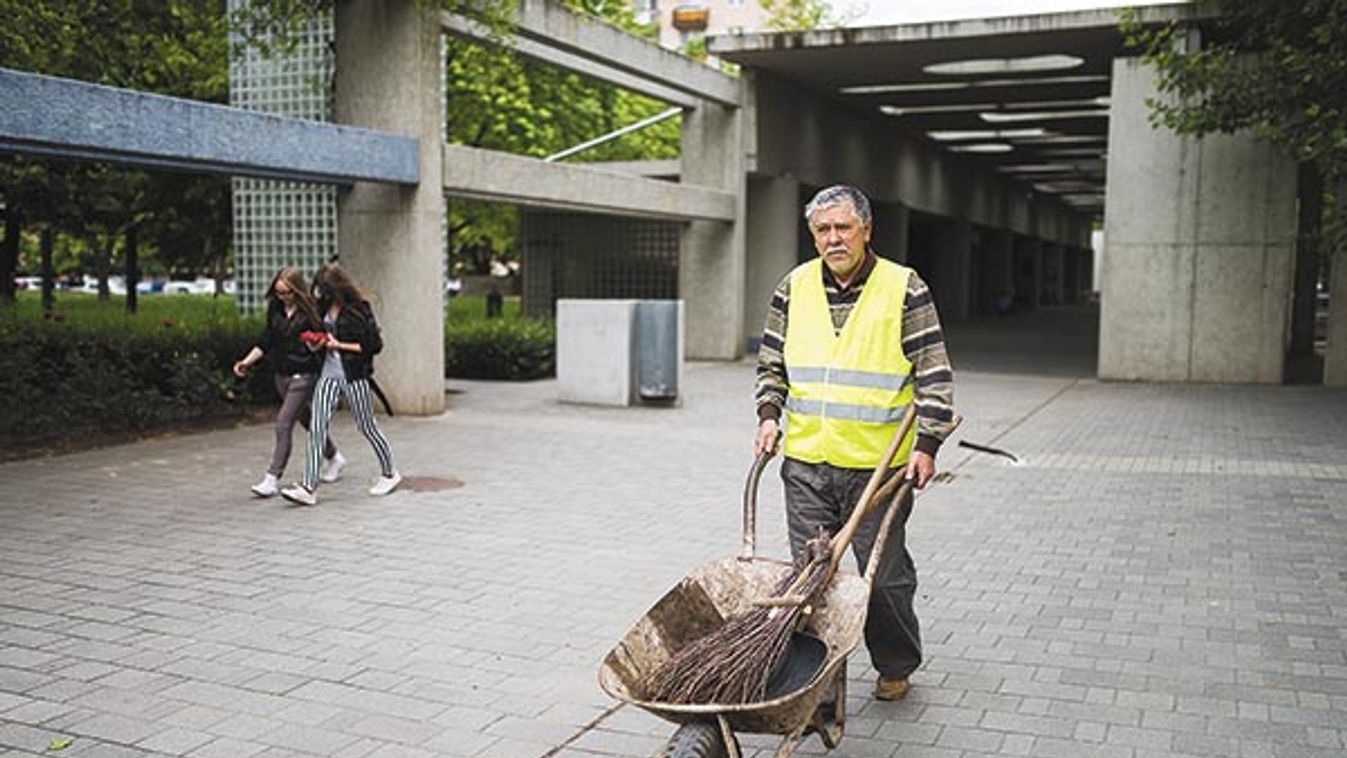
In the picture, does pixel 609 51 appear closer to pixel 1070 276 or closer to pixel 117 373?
pixel 117 373

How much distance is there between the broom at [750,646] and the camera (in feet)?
11.3

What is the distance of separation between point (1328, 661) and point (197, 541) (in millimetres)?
6010

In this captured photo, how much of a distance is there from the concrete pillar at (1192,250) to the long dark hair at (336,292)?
502 inches

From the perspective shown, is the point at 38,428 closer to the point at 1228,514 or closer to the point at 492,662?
the point at 492,662

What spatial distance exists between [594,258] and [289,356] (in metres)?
15.8

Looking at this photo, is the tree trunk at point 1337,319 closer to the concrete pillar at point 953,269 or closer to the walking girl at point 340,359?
the walking girl at point 340,359

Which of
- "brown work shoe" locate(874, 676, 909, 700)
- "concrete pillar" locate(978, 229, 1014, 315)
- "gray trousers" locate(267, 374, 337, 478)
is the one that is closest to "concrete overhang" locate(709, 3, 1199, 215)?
"concrete pillar" locate(978, 229, 1014, 315)

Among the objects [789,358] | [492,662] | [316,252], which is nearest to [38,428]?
[316,252]

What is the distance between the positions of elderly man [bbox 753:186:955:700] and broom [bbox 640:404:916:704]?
1.49ft

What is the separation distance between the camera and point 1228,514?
841cm

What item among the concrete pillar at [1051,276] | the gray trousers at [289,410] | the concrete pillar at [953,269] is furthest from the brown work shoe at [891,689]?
the concrete pillar at [1051,276]

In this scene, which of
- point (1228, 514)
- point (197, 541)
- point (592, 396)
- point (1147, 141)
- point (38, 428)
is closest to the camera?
point (197, 541)

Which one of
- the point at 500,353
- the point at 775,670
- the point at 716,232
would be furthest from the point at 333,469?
the point at 716,232

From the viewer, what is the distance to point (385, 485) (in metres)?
A: 8.98
